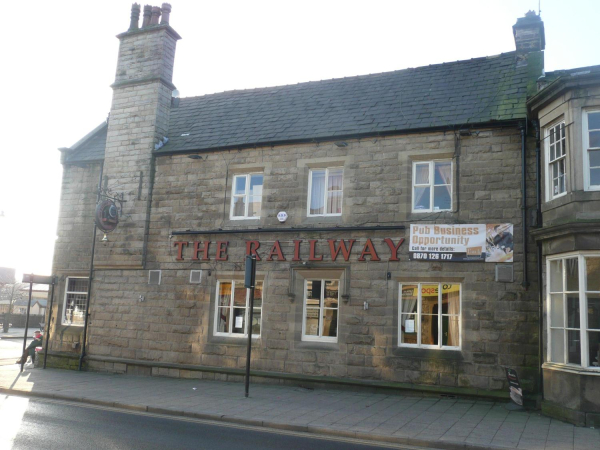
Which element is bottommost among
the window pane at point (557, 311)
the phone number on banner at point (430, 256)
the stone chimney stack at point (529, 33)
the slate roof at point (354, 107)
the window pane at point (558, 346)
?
the window pane at point (558, 346)

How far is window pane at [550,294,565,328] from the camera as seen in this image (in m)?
11.0

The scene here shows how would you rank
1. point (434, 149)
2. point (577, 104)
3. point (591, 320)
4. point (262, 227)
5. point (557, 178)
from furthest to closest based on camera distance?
point (262, 227) → point (434, 149) → point (557, 178) → point (577, 104) → point (591, 320)

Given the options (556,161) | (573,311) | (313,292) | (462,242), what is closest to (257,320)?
(313,292)

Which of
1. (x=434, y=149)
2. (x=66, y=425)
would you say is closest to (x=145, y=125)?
(x=434, y=149)

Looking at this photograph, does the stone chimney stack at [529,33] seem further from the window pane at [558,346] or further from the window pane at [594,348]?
the window pane at [594,348]

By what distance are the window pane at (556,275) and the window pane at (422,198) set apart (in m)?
3.54

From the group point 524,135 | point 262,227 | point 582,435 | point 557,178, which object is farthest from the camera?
point 262,227

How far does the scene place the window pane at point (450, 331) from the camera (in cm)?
1308

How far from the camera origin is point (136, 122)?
17953 millimetres

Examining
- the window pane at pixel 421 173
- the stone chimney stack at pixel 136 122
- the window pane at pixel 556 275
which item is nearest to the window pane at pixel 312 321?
the window pane at pixel 421 173

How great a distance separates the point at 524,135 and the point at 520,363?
17.8 ft

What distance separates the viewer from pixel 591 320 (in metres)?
10.4

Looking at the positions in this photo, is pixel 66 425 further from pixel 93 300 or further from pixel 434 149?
pixel 434 149

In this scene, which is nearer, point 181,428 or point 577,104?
point 181,428
